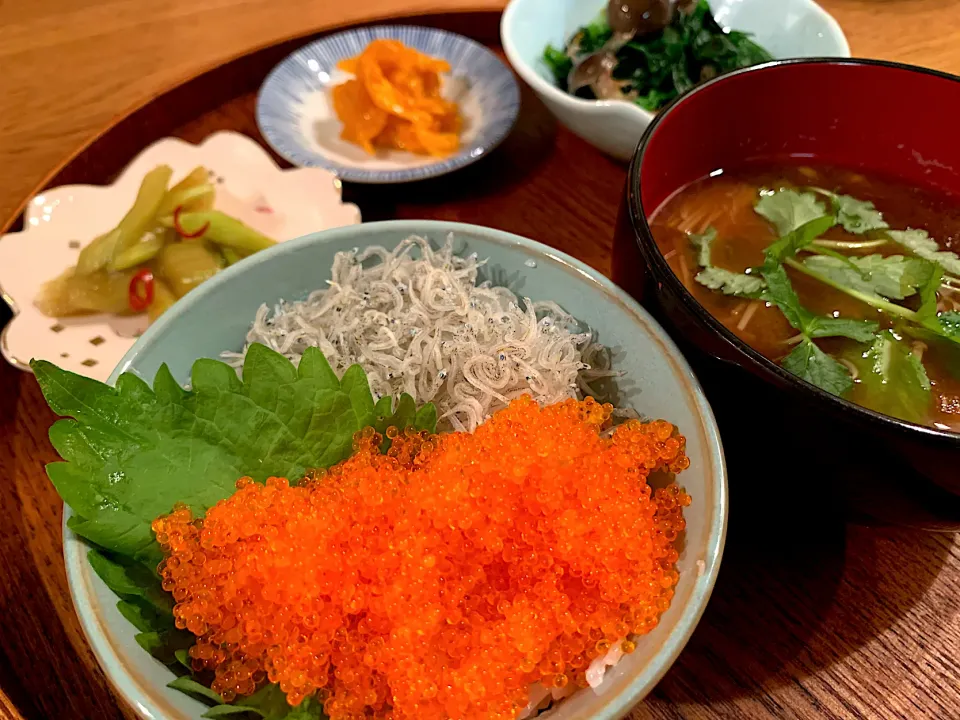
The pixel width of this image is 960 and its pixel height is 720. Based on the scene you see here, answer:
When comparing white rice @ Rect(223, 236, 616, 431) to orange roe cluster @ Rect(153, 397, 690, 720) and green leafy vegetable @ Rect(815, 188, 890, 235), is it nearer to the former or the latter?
orange roe cluster @ Rect(153, 397, 690, 720)

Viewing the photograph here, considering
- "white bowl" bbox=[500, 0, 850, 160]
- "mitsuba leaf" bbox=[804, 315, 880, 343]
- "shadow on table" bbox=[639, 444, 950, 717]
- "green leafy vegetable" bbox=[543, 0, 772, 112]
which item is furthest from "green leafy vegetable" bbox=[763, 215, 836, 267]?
"green leafy vegetable" bbox=[543, 0, 772, 112]

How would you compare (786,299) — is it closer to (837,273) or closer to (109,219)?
(837,273)

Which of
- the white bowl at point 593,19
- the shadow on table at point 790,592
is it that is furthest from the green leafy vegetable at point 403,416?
the white bowl at point 593,19

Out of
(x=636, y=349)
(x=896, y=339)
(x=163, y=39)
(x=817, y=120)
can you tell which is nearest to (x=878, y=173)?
(x=817, y=120)

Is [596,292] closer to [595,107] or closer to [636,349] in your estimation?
[636,349]

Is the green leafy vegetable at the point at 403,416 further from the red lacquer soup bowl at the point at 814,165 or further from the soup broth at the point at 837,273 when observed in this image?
the soup broth at the point at 837,273

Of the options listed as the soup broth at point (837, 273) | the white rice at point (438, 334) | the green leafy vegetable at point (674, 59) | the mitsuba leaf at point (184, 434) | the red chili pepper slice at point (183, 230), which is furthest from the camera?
the green leafy vegetable at point (674, 59)

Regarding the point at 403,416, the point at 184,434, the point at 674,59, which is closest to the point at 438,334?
the point at 403,416
